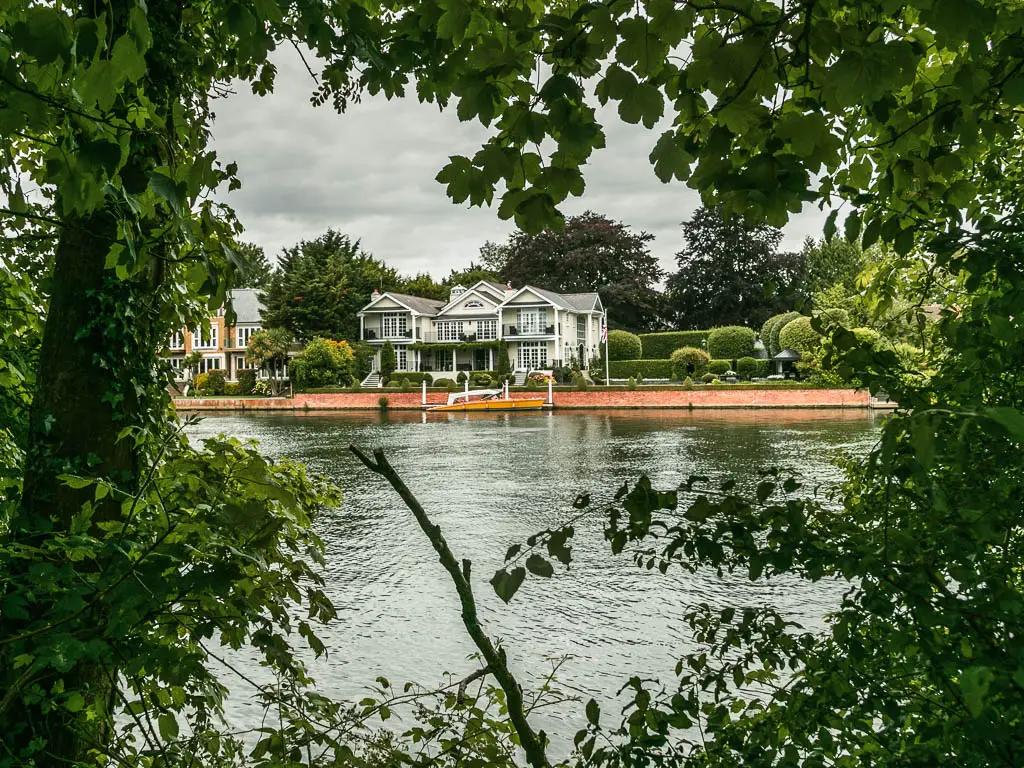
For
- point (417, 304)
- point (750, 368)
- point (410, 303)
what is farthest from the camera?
point (417, 304)

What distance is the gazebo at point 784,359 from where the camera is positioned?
48.0 meters

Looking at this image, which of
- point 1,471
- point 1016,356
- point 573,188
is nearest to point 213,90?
point 1,471

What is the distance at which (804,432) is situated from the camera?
23.5 metres

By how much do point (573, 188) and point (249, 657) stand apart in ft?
21.1

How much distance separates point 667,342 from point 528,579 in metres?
48.4

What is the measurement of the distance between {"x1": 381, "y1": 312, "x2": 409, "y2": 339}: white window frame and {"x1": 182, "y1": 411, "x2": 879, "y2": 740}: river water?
34.7 metres

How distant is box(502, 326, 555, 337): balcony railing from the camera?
180ft

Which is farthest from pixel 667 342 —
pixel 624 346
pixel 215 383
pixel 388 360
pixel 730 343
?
pixel 215 383

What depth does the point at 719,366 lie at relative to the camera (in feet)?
156

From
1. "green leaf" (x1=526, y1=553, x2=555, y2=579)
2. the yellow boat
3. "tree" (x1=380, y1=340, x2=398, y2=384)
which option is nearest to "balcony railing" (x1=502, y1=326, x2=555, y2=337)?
"tree" (x1=380, y1=340, x2=398, y2=384)

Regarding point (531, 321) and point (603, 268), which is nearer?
point (531, 321)

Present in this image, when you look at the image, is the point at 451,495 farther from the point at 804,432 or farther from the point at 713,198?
the point at 804,432

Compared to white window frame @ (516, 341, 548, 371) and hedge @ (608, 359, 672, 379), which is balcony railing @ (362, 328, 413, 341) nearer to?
white window frame @ (516, 341, 548, 371)

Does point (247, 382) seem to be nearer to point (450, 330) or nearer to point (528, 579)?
point (450, 330)
